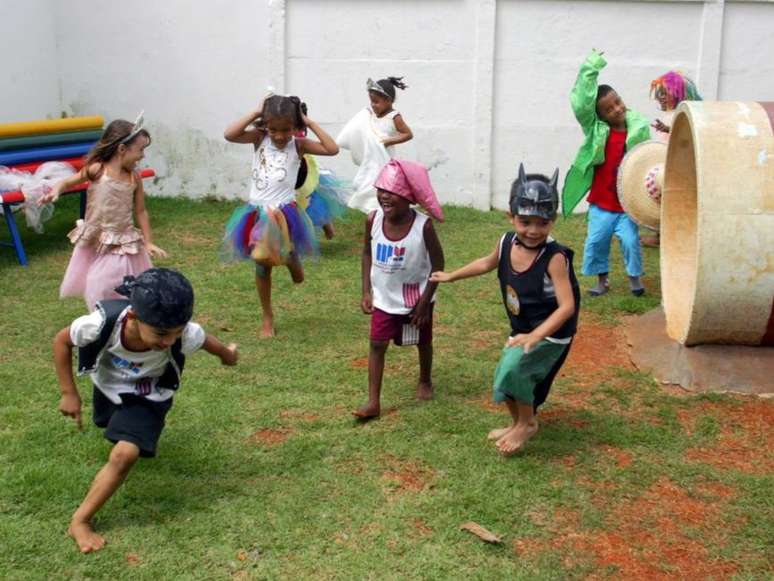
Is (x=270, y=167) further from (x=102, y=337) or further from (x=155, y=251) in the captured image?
(x=102, y=337)

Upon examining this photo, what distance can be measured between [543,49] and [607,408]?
6.23 m

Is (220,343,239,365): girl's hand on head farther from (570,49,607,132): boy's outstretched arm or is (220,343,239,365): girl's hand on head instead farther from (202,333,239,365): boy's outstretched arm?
(570,49,607,132): boy's outstretched arm

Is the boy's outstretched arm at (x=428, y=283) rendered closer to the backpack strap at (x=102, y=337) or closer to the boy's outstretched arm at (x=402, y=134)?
the backpack strap at (x=102, y=337)

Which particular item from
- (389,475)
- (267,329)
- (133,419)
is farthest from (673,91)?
(133,419)

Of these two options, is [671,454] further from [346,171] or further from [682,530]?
[346,171]

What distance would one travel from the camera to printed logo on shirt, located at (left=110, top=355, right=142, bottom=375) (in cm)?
457

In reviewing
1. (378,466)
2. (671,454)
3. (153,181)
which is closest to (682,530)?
(671,454)

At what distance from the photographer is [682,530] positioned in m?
4.49

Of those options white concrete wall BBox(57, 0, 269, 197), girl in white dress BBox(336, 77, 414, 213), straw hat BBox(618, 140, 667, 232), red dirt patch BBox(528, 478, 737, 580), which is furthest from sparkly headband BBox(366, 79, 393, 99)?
red dirt patch BBox(528, 478, 737, 580)

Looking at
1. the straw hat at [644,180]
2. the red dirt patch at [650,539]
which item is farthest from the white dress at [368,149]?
the red dirt patch at [650,539]

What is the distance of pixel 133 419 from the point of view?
454cm

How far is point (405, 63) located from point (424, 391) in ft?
19.9

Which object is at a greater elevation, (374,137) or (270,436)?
(374,137)

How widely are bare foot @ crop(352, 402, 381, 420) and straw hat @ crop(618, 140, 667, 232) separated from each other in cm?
339
